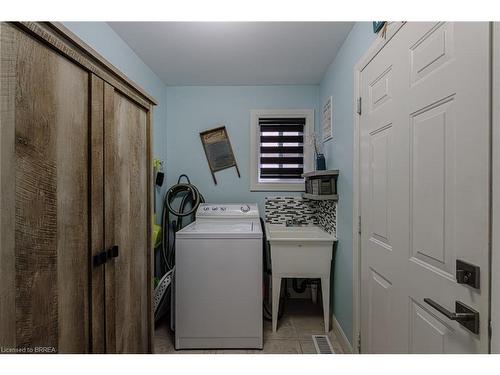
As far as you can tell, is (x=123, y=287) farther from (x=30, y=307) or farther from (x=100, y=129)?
(x=100, y=129)

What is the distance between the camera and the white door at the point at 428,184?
2.29 ft

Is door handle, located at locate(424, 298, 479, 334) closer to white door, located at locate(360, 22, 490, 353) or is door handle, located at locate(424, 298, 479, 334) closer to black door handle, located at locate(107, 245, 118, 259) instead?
white door, located at locate(360, 22, 490, 353)

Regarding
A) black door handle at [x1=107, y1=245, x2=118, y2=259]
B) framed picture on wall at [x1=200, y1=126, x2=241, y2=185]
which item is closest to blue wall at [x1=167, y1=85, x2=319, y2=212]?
framed picture on wall at [x1=200, y1=126, x2=241, y2=185]

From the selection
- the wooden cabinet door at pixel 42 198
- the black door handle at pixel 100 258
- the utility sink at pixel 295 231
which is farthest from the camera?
the utility sink at pixel 295 231

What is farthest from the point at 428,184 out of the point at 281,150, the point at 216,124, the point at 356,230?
the point at 216,124

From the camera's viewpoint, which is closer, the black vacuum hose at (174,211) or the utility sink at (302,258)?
the utility sink at (302,258)

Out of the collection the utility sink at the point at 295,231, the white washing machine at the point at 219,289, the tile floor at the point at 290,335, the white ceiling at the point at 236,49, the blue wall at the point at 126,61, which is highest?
the white ceiling at the point at 236,49

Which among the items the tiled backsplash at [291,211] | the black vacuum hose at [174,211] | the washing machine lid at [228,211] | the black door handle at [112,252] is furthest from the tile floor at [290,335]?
the black door handle at [112,252]

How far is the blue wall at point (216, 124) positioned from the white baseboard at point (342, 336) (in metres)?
1.41

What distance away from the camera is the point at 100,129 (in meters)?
0.91

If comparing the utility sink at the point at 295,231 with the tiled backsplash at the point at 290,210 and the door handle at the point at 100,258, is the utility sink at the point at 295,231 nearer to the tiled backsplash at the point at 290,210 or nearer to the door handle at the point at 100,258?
the tiled backsplash at the point at 290,210

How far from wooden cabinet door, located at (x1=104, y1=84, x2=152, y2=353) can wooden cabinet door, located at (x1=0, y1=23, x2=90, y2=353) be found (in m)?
0.11

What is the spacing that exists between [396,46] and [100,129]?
1.35 metres
